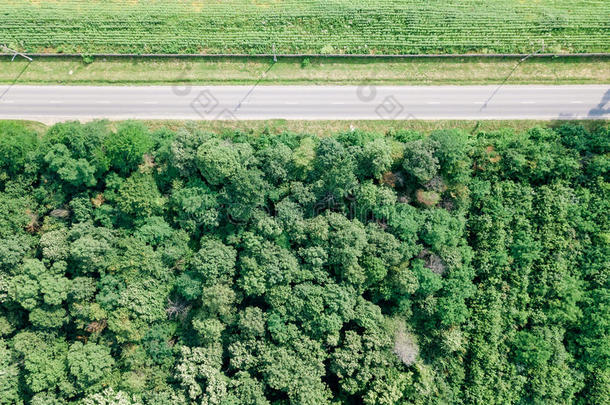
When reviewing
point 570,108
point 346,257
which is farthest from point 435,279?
point 570,108

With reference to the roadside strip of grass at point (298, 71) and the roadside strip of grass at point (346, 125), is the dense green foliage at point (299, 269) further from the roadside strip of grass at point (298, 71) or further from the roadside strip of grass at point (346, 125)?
the roadside strip of grass at point (298, 71)

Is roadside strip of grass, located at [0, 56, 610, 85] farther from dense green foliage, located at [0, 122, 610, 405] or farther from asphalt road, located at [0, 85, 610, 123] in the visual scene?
dense green foliage, located at [0, 122, 610, 405]

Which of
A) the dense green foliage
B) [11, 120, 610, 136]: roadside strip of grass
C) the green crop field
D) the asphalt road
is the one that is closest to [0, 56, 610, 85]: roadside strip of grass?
the asphalt road

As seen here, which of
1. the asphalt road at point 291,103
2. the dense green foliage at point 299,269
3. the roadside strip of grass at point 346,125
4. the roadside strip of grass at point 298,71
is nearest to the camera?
the dense green foliage at point 299,269

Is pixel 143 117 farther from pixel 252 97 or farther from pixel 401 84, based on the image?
pixel 401 84

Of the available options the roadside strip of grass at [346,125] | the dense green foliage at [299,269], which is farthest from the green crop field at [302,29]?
the dense green foliage at [299,269]

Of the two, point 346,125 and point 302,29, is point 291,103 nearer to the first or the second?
point 346,125
